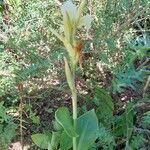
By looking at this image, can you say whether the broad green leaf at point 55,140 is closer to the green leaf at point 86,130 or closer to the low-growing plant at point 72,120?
the low-growing plant at point 72,120

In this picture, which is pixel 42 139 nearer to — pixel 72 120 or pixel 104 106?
pixel 72 120

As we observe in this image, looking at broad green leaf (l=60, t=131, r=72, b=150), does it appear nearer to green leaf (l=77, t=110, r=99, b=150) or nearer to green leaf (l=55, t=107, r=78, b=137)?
green leaf (l=77, t=110, r=99, b=150)

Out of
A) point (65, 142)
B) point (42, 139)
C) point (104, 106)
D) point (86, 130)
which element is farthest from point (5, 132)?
point (104, 106)

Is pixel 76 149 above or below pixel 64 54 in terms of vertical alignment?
below

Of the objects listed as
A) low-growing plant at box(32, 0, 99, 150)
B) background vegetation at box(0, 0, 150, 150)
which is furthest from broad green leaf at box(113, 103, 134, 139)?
low-growing plant at box(32, 0, 99, 150)

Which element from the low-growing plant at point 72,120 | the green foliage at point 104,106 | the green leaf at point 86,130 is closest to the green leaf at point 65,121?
the low-growing plant at point 72,120

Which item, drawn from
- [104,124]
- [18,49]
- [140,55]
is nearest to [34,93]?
[18,49]

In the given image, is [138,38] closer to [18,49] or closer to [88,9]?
[88,9]
